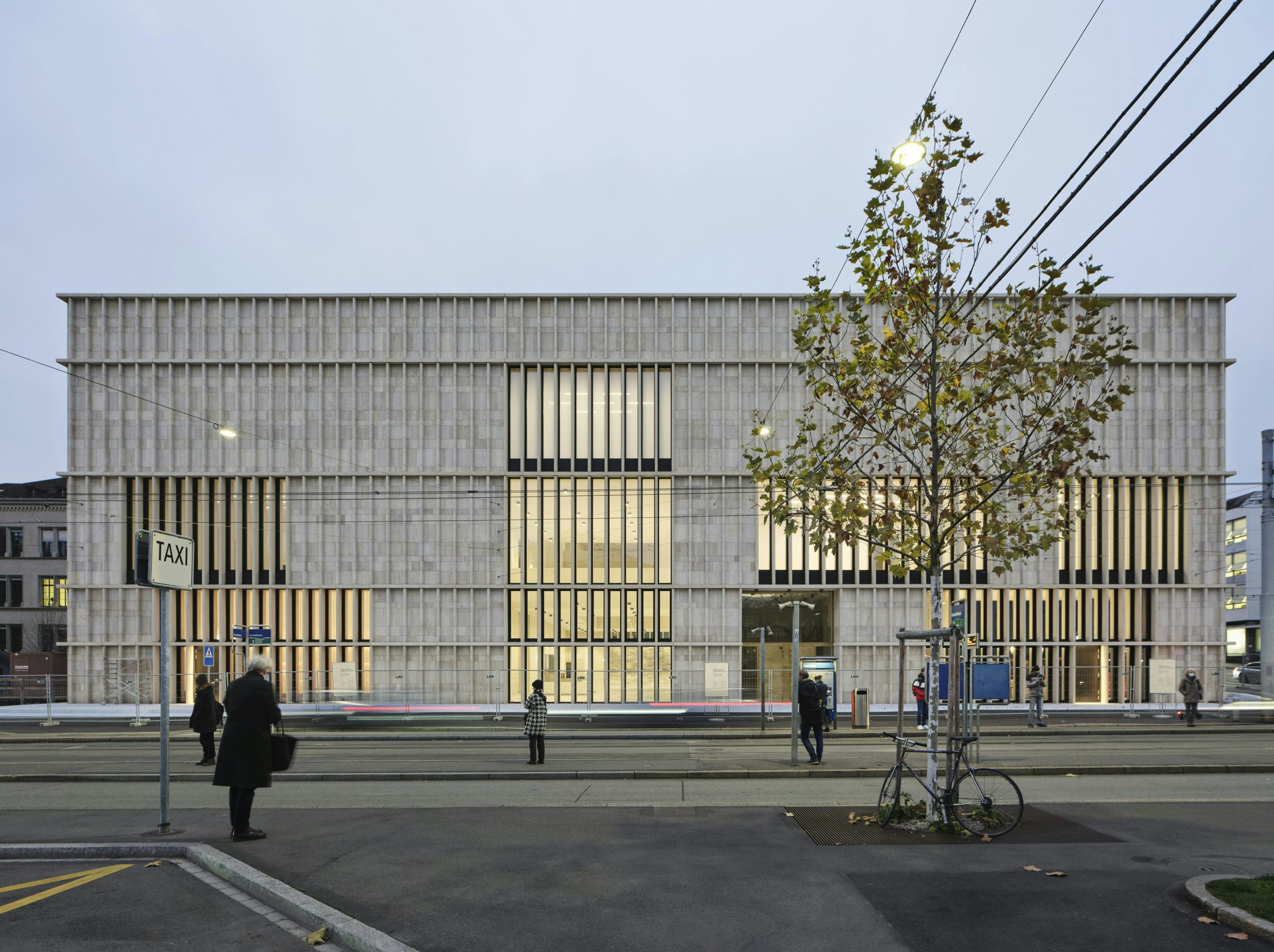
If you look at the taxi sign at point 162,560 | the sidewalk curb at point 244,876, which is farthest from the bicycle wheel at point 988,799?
the taxi sign at point 162,560

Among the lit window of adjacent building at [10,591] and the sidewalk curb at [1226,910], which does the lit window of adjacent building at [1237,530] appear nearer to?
the sidewalk curb at [1226,910]

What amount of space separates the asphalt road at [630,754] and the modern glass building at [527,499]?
46.3ft

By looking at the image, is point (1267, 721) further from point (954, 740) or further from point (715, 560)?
point (954, 740)

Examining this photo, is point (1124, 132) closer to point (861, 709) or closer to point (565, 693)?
point (861, 709)

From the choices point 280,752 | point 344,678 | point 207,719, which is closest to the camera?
point 280,752

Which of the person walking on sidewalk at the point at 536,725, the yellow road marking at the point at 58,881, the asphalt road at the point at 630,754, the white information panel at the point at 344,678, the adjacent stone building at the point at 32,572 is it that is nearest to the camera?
the yellow road marking at the point at 58,881

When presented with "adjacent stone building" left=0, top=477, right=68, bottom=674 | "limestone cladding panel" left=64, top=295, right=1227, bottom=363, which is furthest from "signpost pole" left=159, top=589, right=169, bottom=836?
"adjacent stone building" left=0, top=477, right=68, bottom=674

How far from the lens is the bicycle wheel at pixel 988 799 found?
30.9ft

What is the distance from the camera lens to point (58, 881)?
757 centimetres

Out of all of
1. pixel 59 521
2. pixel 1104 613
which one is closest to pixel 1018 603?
pixel 1104 613

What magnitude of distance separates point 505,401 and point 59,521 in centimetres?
3404

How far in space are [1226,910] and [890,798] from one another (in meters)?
3.89

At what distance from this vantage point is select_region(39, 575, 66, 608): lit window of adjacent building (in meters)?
52.7

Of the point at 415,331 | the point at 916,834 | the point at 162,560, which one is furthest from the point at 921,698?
the point at 415,331
